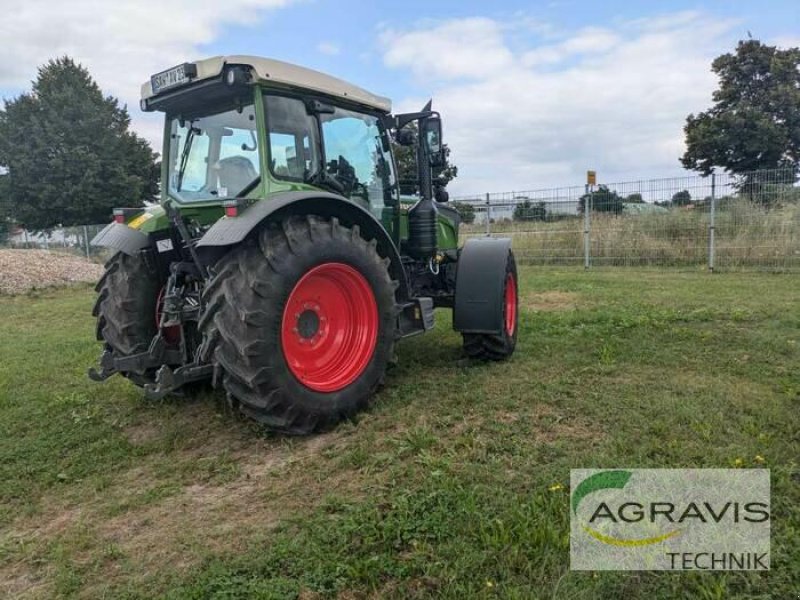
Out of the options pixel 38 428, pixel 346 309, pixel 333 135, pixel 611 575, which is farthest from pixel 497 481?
pixel 38 428

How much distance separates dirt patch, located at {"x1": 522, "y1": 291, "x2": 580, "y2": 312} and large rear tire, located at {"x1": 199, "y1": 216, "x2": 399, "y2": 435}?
428cm

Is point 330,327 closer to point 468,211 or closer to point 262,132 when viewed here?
point 262,132

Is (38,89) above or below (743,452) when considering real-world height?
above

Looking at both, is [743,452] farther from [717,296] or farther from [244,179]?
[717,296]

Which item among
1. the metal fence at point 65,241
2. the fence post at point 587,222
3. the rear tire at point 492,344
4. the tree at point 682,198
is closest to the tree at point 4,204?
the metal fence at point 65,241

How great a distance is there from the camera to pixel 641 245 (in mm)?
12789

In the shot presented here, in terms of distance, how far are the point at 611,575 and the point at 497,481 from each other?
70cm

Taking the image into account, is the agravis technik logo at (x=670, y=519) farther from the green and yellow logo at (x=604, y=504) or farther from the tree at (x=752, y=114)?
the tree at (x=752, y=114)

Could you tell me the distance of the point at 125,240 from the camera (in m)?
3.98

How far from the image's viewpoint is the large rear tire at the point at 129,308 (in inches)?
154

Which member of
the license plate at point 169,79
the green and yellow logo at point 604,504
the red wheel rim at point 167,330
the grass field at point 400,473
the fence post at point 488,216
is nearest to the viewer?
the grass field at point 400,473

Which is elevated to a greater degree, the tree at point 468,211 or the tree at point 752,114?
the tree at point 752,114

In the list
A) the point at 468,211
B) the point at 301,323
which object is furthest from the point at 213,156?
the point at 468,211

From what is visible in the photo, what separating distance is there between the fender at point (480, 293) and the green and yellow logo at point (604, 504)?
6.97 ft
